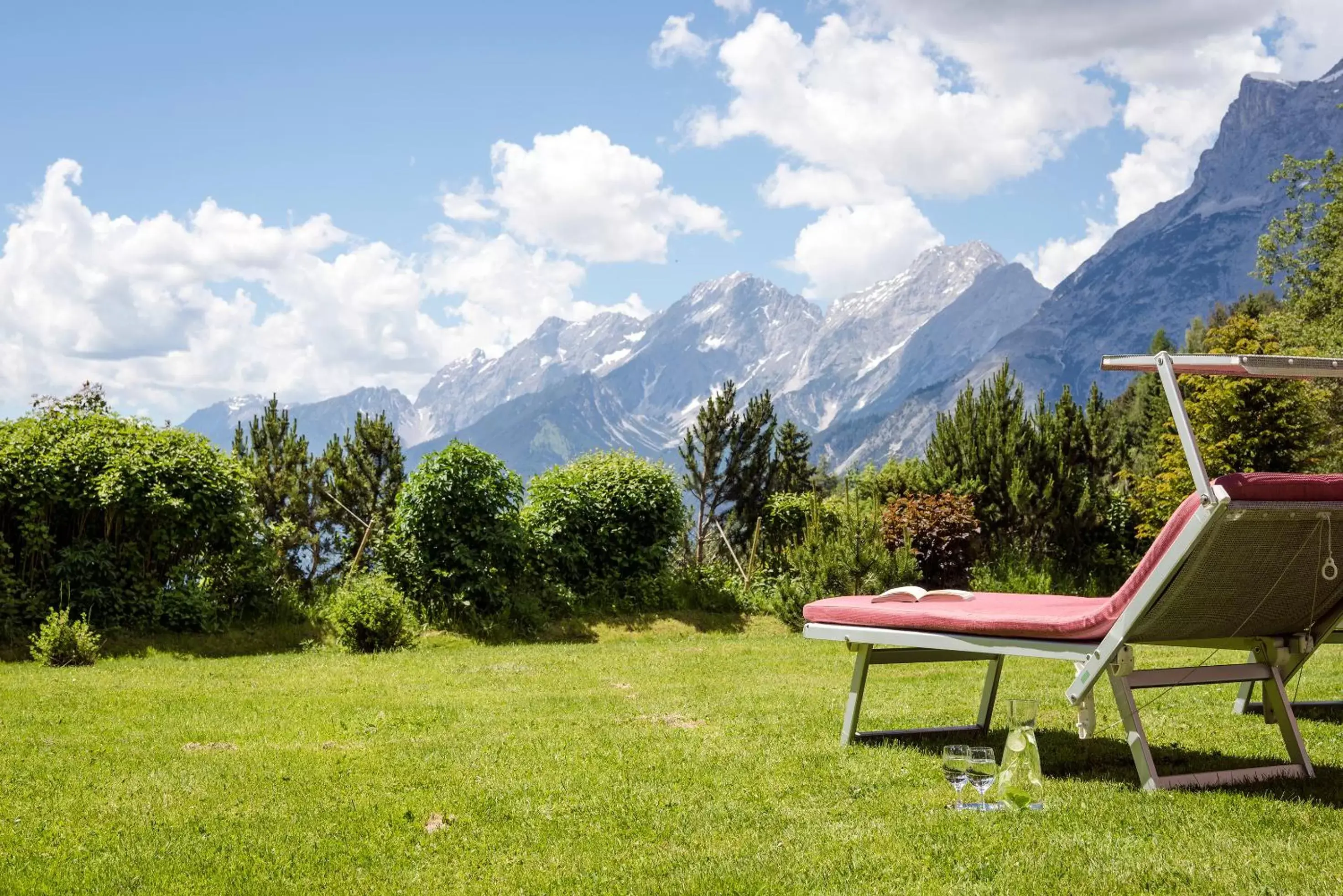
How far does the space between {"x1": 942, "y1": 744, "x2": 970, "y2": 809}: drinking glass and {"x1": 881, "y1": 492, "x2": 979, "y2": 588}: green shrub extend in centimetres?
1105

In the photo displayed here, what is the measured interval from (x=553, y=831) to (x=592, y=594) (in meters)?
10.6

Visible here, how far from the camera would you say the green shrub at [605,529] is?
1437 cm

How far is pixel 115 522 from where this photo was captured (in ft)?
38.4

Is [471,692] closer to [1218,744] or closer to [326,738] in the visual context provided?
[326,738]

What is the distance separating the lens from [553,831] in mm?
3891

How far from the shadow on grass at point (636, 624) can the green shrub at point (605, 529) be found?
1.15 feet

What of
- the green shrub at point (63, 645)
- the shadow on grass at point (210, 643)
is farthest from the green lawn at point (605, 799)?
the shadow on grass at point (210, 643)

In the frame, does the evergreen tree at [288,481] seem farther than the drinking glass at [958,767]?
Yes

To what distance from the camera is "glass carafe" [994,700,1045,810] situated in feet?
13.2

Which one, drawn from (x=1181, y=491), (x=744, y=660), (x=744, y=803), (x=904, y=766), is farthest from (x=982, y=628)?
(x=1181, y=491)

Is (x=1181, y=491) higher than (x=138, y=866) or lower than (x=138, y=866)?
higher

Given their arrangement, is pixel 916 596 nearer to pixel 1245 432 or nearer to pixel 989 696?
pixel 989 696

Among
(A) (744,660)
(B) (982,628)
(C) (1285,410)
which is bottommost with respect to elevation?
(A) (744,660)

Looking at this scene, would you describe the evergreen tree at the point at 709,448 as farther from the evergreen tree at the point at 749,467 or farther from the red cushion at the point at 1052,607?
the red cushion at the point at 1052,607
